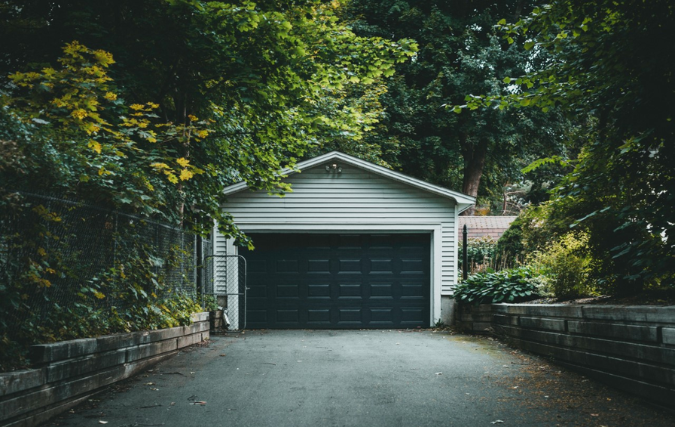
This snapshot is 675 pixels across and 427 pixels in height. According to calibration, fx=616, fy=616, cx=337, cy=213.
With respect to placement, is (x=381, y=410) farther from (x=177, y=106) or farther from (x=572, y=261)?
(x=177, y=106)

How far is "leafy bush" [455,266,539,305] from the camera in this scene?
11.8 meters

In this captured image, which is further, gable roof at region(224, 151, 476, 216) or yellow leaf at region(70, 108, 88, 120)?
gable roof at region(224, 151, 476, 216)

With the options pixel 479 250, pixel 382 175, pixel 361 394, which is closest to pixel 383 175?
pixel 382 175

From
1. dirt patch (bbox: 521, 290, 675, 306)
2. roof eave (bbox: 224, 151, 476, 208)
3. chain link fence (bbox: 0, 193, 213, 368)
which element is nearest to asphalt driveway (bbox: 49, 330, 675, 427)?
chain link fence (bbox: 0, 193, 213, 368)

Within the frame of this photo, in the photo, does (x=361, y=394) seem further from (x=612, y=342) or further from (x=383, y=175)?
(x=383, y=175)

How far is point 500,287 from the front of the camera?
12.5m

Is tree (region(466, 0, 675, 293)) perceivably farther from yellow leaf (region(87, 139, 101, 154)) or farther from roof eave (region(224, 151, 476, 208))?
roof eave (region(224, 151, 476, 208))

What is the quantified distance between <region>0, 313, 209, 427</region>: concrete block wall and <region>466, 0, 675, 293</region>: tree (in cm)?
481

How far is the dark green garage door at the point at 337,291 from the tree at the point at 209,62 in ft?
13.4

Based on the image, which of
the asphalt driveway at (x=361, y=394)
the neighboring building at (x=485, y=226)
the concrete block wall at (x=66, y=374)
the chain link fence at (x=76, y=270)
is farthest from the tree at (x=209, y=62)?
the neighboring building at (x=485, y=226)

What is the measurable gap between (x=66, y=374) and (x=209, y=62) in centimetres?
607

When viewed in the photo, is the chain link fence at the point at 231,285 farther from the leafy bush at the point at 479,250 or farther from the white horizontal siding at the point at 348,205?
the leafy bush at the point at 479,250

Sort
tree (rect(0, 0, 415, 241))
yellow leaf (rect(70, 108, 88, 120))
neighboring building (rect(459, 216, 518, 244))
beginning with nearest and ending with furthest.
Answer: yellow leaf (rect(70, 108, 88, 120)), tree (rect(0, 0, 415, 241)), neighboring building (rect(459, 216, 518, 244))

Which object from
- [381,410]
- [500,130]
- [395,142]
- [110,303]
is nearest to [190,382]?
[110,303]
